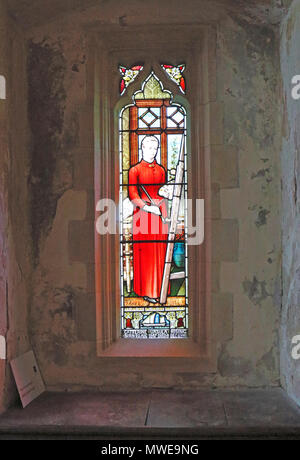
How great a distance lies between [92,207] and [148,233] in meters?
0.47

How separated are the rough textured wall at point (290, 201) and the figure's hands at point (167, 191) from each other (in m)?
0.78

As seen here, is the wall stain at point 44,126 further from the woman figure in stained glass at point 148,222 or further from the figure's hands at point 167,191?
the figure's hands at point 167,191

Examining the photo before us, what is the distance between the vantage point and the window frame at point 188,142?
3.75 m

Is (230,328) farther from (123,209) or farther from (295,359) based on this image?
(123,209)

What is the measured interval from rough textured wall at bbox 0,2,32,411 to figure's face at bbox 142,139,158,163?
0.80 m

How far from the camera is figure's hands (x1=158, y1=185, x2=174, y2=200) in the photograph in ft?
13.2

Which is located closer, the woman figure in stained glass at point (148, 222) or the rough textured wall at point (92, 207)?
the rough textured wall at point (92, 207)

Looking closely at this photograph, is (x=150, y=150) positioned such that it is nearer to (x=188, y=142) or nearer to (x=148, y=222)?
(x=188, y=142)

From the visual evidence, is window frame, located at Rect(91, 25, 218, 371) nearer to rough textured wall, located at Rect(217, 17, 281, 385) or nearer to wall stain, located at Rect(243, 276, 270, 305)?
rough textured wall, located at Rect(217, 17, 281, 385)

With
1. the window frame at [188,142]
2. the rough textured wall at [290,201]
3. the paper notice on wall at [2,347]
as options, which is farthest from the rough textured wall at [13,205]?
the rough textured wall at [290,201]

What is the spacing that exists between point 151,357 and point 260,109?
172 cm

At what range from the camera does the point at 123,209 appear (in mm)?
4027

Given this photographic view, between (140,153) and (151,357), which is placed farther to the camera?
(140,153)

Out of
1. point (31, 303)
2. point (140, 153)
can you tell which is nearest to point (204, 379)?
point (31, 303)
